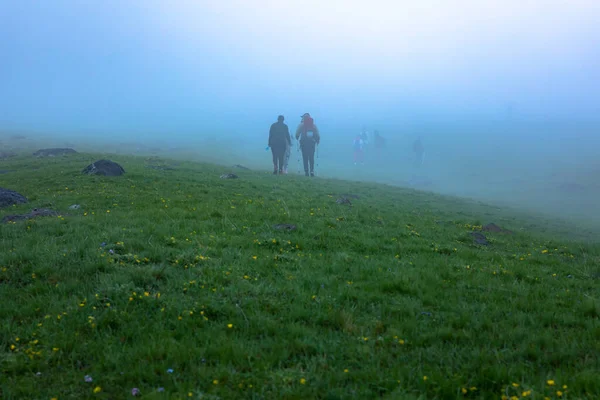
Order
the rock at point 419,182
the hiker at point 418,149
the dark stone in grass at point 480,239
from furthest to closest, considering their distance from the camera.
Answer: the hiker at point 418,149, the rock at point 419,182, the dark stone in grass at point 480,239

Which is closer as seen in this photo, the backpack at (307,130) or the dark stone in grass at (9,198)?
the dark stone in grass at (9,198)

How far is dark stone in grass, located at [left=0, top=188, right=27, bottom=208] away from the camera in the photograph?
44.2 feet

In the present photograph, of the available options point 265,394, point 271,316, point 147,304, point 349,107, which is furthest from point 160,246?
point 349,107

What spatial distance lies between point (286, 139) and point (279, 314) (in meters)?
24.5

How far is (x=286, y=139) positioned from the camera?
98.2 feet

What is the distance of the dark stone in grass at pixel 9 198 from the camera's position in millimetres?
13469

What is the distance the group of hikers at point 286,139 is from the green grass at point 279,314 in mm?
18803

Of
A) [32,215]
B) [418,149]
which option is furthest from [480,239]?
[418,149]

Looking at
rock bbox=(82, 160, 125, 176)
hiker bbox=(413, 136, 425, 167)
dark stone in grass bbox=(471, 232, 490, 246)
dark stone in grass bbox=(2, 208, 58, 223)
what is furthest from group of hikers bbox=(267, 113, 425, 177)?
hiker bbox=(413, 136, 425, 167)

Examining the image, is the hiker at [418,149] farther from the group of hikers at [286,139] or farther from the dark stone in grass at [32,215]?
the dark stone in grass at [32,215]

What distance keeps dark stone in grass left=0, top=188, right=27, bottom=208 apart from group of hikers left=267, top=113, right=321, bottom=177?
17595 mm

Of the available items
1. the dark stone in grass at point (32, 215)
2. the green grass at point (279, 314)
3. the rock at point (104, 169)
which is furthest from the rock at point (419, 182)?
the dark stone in grass at point (32, 215)

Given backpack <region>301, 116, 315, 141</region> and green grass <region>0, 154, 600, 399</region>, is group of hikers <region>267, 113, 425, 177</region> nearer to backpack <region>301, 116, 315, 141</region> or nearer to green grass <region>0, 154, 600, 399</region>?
backpack <region>301, 116, 315, 141</region>

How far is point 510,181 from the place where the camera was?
5528 cm
